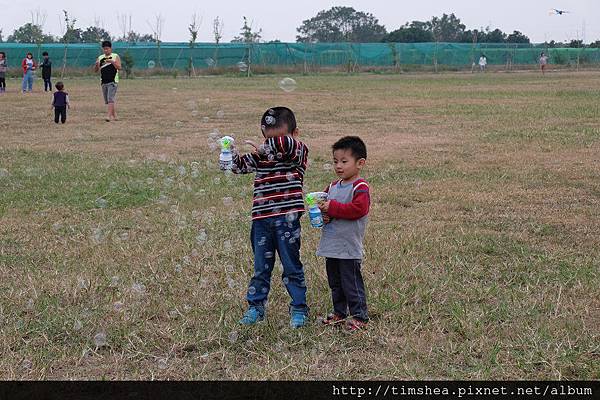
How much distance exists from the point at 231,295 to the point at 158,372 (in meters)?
1.17

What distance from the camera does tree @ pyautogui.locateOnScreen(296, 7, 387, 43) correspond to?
90.7 m

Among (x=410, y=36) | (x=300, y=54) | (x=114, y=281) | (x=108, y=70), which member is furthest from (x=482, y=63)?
(x=114, y=281)

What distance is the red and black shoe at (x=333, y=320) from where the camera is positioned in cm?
450

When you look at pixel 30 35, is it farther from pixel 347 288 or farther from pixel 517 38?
pixel 347 288

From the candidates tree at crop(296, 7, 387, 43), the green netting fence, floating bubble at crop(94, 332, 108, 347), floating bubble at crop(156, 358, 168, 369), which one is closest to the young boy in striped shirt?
floating bubble at crop(156, 358, 168, 369)

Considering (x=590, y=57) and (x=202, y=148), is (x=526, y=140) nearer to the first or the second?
(x=202, y=148)

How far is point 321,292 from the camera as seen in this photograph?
16.5ft

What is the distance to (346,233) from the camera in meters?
4.48

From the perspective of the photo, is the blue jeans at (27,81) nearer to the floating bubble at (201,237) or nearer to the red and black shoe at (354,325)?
the floating bubble at (201,237)

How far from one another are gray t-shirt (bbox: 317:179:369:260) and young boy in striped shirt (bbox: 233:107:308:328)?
184 mm

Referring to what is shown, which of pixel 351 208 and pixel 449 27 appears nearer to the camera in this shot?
pixel 351 208

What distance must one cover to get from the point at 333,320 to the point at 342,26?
92.2 meters

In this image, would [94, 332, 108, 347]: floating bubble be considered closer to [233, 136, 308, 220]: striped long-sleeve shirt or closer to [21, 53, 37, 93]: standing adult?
[233, 136, 308, 220]: striped long-sleeve shirt

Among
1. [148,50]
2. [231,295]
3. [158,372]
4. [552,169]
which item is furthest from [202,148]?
[148,50]
